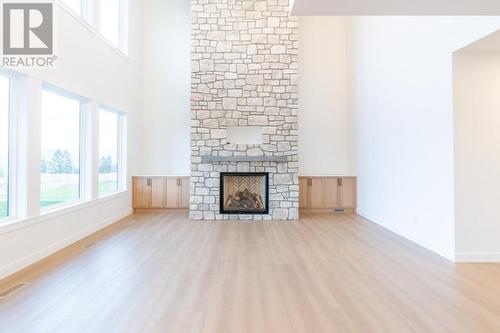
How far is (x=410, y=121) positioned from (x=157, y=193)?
16.9 feet

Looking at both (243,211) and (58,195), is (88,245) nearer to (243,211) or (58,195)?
(58,195)

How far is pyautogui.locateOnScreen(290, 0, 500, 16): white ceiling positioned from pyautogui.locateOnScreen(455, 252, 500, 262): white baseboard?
2.50 m

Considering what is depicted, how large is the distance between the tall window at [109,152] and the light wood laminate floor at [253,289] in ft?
5.38

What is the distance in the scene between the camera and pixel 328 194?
698 centimetres

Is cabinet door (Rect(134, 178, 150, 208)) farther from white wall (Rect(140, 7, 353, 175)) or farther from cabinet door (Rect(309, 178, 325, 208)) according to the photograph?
cabinet door (Rect(309, 178, 325, 208))

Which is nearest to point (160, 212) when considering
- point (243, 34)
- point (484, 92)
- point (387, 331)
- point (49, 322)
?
point (243, 34)

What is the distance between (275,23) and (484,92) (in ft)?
14.2

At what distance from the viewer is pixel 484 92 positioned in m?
3.58

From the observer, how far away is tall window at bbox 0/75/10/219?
3.31m

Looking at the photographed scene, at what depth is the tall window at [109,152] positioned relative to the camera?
564 centimetres

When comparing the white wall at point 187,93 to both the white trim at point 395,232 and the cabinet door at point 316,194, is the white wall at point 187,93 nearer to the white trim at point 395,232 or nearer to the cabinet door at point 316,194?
the cabinet door at point 316,194

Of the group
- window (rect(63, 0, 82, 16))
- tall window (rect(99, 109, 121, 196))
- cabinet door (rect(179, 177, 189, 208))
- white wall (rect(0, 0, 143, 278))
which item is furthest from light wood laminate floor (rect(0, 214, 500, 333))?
window (rect(63, 0, 82, 16))

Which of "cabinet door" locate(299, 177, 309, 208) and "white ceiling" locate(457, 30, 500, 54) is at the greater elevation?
"white ceiling" locate(457, 30, 500, 54)

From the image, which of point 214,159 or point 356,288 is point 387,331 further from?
point 214,159
